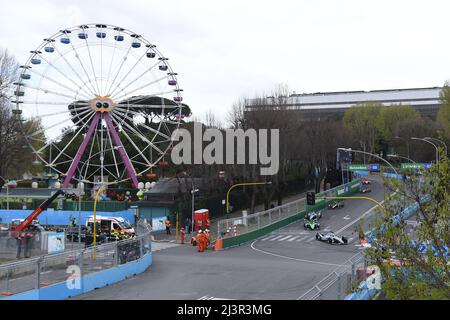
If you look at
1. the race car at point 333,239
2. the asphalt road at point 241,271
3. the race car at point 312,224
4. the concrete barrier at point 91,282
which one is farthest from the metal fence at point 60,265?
the race car at point 312,224

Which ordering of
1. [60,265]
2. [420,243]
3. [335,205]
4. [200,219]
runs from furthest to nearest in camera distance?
[335,205] → [200,219] → [60,265] → [420,243]

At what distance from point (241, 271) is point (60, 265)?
33.4 ft

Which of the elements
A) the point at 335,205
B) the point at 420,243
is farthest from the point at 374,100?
the point at 420,243

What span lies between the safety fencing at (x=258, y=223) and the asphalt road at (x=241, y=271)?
0.93m

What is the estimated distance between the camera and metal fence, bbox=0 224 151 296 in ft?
60.3

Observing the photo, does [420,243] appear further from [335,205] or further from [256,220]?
[335,205]

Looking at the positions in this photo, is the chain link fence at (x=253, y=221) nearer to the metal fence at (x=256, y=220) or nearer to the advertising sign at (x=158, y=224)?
the metal fence at (x=256, y=220)

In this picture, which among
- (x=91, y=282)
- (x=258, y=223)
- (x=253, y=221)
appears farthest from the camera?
(x=258, y=223)

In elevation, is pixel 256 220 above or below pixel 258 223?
above

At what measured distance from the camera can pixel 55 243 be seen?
1287 inches

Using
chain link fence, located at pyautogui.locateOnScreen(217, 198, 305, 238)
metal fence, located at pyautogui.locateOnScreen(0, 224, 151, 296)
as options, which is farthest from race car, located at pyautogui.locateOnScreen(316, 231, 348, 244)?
metal fence, located at pyautogui.locateOnScreen(0, 224, 151, 296)

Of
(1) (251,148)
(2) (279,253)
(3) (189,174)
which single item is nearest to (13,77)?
(3) (189,174)
